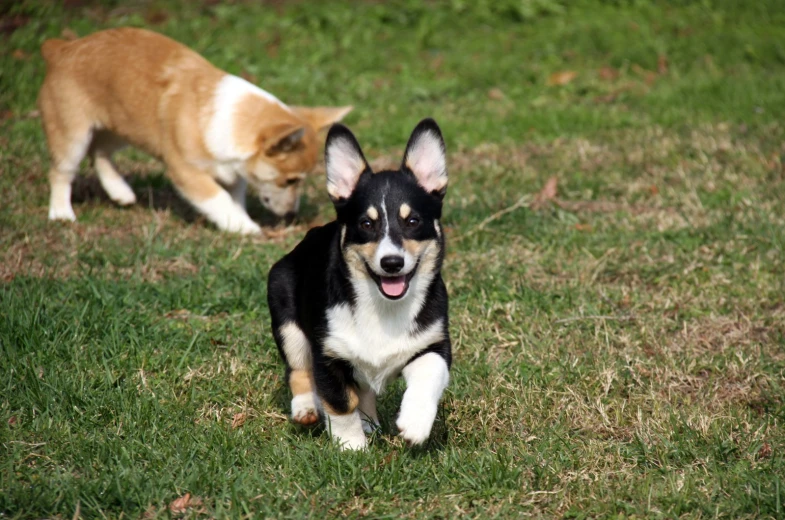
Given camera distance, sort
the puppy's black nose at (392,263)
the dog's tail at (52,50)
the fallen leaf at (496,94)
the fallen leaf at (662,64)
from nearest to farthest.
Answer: the puppy's black nose at (392,263)
the dog's tail at (52,50)
the fallen leaf at (496,94)
the fallen leaf at (662,64)

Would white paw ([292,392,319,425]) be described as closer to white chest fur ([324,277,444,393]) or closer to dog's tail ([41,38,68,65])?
white chest fur ([324,277,444,393])

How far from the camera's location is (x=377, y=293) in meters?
3.65

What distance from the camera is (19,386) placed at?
13.3 feet

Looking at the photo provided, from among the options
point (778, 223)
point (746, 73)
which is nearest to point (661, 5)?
point (746, 73)

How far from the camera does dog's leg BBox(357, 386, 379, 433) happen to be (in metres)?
3.89

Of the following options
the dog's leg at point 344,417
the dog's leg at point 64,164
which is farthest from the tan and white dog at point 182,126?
the dog's leg at point 344,417

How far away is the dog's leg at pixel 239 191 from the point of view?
713 centimetres

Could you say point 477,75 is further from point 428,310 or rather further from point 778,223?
point 428,310

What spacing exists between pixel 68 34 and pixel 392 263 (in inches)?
322

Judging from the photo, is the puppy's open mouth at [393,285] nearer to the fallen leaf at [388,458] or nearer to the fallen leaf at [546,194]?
the fallen leaf at [388,458]

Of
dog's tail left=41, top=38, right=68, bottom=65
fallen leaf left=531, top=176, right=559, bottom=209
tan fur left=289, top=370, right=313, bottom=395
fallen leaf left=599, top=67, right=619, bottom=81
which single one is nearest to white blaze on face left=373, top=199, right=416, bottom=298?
tan fur left=289, top=370, right=313, bottom=395

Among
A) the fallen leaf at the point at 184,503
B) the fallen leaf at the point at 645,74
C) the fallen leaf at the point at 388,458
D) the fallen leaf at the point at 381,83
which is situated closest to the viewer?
the fallen leaf at the point at 184,503

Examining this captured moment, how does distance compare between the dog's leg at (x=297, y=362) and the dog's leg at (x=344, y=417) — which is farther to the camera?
the dog's leg at (x=297, y=362)

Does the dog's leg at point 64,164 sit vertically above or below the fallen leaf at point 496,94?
above
